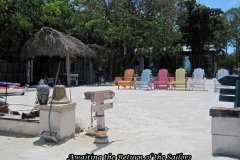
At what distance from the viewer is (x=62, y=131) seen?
817cm

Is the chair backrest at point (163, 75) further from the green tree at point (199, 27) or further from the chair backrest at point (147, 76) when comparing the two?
the green tree at point (199, 27)

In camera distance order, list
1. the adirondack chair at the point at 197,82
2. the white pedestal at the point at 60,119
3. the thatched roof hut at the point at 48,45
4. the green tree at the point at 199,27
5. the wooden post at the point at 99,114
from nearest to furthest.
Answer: the wooden post at the point at 99,114 → the white pedestal at the point at 60,119 → the adirondack chair at the point at 197,82 → the thatched roof hut at the point at 48,45 → the green tree at the point at 199,27

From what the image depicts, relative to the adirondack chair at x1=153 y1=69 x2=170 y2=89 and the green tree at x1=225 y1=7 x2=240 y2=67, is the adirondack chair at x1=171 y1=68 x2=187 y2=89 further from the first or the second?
the green tree at x1=225 y1=7 x2=240 y2=67

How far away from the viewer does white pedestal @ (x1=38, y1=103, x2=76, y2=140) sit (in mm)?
8086

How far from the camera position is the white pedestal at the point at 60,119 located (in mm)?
8086

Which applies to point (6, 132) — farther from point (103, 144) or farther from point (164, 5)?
point (164, 5)

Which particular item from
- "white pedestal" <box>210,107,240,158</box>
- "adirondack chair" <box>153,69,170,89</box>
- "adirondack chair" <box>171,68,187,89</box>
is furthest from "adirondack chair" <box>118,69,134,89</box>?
"white pedestal" <box>210,107,240,158</box>

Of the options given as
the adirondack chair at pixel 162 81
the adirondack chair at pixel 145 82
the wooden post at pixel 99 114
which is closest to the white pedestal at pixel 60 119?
the wooden post at pixel 99 114

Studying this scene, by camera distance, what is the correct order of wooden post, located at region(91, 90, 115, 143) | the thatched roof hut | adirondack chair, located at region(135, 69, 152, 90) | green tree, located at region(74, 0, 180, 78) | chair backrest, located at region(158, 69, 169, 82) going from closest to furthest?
wooden post, located at region(91, 90, 115, 143) → adirondack chair, located at region(135, 69, 152, 90) → chair backrest, located at region(158, 69, 169, 82) → the thatched roof hut → green tree, located at region(74, 0, 180, 78)

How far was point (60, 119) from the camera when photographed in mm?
8070

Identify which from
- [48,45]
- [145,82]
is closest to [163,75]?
[145,82]

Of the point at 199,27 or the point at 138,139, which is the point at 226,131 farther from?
the point at 199,27

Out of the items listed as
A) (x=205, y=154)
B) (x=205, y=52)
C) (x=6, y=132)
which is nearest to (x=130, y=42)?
(x=205, y=52)

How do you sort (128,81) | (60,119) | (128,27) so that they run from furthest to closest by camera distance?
(128,27)
(128,81)
(60,119)
